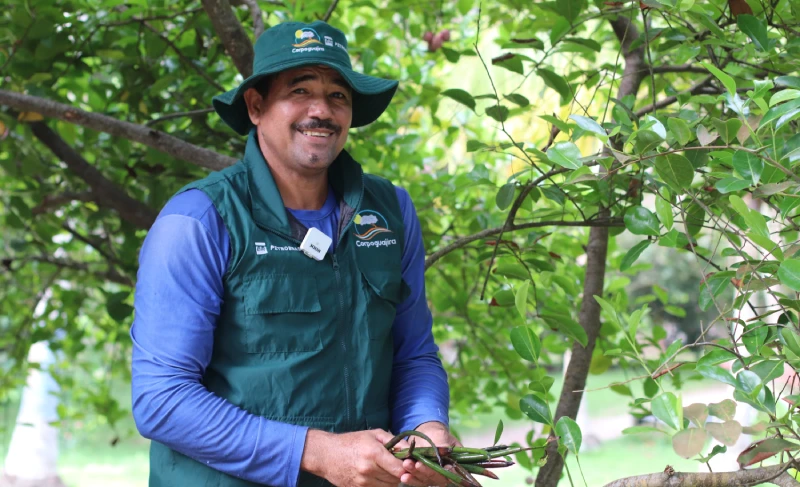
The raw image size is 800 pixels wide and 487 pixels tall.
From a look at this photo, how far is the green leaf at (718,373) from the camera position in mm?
1194

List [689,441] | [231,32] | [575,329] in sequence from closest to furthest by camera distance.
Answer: [689,441]
[575,329]
[231,32]

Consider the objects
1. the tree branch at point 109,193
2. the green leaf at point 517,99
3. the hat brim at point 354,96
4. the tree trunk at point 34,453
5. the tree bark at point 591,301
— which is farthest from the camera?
the tree trunk at point 34,453

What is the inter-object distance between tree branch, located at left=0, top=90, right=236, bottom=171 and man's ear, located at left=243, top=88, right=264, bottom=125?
47cm

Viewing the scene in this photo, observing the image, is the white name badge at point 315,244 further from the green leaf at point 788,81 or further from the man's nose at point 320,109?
the green leaf at point 788,81

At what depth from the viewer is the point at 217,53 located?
2.80 meters

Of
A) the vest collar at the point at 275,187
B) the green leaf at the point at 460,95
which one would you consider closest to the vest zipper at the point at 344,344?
the vest collar at the point at 275,187

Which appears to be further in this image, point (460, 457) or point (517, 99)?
point (517, 99)

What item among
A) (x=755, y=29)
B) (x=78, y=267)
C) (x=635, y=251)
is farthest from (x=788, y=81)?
(x=78, y=267)

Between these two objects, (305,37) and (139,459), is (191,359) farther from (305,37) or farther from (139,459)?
(139,459)

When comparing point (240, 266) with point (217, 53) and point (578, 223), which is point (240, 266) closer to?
point (578, 223)

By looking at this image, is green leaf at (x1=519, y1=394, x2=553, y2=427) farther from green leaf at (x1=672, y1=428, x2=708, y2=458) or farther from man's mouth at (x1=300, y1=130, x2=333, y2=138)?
man's mouth at (x1=300, y1=130, x2=333, y2=138)

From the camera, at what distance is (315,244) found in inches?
67.1

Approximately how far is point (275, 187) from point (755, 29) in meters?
0.99

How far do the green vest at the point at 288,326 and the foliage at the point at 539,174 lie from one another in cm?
33
